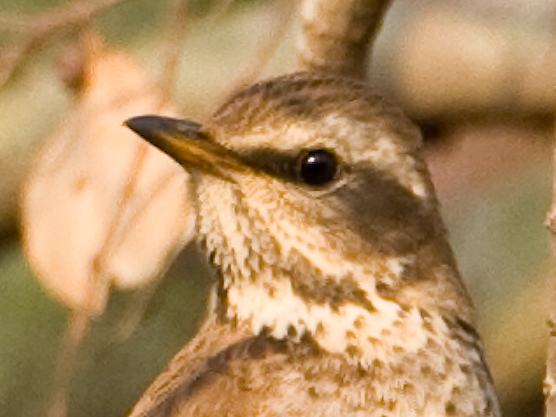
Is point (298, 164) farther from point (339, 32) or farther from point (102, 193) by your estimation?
point (102, 193)

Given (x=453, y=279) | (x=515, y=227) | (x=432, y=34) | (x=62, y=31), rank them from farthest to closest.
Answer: (x=515, y=227), (x=432, y=34), (x=62, y=31), (x=453, y=279)

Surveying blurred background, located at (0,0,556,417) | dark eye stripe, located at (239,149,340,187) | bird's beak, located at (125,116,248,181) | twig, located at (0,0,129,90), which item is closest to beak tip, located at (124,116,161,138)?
bird's beak, located at (125,116,248,181)

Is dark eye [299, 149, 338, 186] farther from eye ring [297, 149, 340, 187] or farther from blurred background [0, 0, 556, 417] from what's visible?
blurred background [0, 0, 556, 417]

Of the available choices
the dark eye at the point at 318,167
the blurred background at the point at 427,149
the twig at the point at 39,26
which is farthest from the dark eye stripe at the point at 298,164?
the blurred background at the point at 427,149

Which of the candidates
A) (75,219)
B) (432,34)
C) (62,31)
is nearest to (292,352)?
(62,31)

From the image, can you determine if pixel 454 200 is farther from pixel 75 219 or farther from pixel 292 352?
pixel 292 352

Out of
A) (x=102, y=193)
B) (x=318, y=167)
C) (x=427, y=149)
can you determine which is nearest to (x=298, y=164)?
(x=318, y=167)

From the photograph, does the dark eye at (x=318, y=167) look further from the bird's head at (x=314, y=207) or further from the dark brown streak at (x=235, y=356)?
the dark brown streak at (x=235, y=356)

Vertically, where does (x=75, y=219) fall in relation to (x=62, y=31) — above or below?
below
